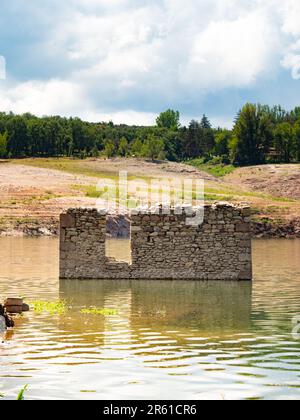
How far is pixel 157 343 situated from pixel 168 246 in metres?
10.7

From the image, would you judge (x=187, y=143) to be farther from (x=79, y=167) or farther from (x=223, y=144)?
(x=79, y=167)

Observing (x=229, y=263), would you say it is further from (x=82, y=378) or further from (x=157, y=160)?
(x=157, y=160)

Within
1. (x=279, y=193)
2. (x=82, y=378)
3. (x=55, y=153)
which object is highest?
(x=55, y=153)

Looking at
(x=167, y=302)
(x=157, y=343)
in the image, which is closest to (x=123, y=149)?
(x=167, y=302)

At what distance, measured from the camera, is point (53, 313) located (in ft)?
61.9

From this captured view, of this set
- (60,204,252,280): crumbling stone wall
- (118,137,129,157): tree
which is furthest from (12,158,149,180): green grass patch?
(60,204,252,280): crumbling stone wall

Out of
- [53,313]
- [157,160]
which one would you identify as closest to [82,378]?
[53,313]

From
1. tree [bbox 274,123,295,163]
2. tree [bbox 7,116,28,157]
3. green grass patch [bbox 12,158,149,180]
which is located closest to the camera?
green grass patch [bbox 12,158,149,180]

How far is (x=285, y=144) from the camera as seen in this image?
396 ft

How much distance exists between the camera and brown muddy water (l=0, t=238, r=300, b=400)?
450 inches

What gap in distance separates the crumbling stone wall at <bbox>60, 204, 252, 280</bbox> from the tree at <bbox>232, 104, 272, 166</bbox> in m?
95.0

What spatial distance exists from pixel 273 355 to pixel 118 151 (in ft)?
405

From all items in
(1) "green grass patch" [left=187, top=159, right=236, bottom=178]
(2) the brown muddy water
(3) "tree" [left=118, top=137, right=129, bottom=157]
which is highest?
(3) "tree" [left=118, top=137, right=129, bottom=157]

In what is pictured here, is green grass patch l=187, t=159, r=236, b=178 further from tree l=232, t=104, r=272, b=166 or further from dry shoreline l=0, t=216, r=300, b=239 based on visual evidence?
dry shoreline l=0, t=216, r=300, b=239
